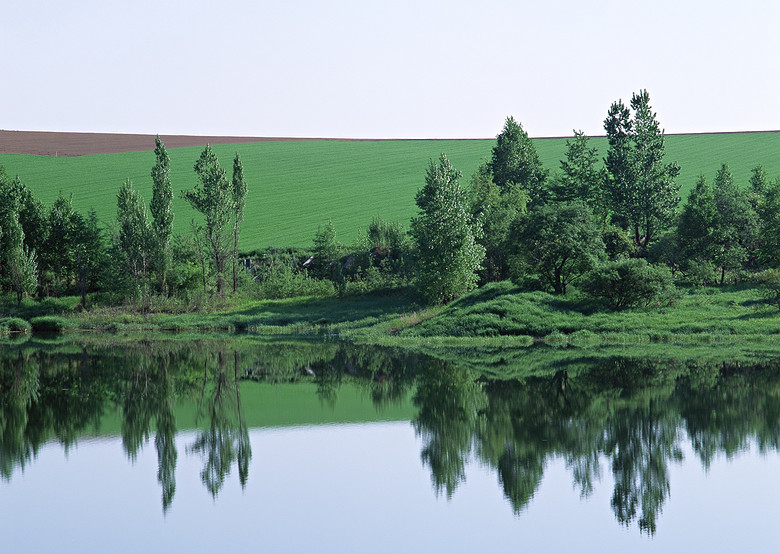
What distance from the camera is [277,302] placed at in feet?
203

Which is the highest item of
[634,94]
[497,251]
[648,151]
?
[634,94]

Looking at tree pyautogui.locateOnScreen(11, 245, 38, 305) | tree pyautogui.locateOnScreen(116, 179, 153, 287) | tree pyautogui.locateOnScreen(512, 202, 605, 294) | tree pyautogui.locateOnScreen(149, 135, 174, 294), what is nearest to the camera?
tree pyautogui.locateOnScreen(512, 202, 605, 294)

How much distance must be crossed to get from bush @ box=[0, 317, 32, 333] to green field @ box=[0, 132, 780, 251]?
2652 cm

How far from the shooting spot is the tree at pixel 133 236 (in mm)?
63875

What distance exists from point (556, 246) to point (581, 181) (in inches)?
840

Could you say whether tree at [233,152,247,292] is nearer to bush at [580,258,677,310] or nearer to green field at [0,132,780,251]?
green field at [0,132,780,251]

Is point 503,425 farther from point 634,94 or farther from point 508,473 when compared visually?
point 634,94

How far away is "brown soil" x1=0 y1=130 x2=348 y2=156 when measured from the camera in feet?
374

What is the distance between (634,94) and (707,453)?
5097 cm

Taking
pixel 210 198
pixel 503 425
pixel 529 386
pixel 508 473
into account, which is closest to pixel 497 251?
pixel 210 198

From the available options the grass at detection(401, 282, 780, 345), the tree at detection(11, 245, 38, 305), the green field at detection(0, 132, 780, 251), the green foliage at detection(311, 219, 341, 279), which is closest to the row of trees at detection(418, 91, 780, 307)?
the grass at detection(401, 282, 780, 345)

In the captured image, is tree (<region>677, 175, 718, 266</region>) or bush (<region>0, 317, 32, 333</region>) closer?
tree (<region>677, 175, 718, 266</region>)

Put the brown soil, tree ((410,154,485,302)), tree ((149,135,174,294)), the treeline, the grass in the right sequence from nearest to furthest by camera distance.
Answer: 1. the grass
2. the treeline
3. tree ((410,154,485,302))
4. tree ((149,135,174,294))
5. the brown soil

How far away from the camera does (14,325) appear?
189 feet
